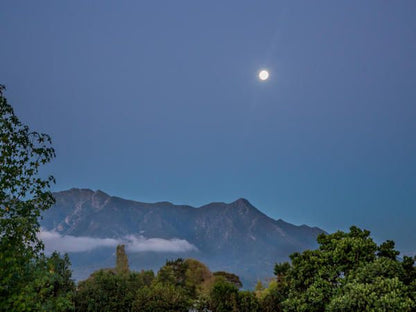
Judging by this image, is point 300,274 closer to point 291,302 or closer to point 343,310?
point 291,302

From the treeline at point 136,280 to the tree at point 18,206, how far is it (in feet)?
0.09

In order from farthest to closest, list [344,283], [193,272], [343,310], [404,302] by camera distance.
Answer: [193,272] < [344,283] < [343,310] < [404,302]

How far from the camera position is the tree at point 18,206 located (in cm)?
953

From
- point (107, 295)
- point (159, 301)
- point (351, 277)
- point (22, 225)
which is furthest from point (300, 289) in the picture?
point (22, 225)

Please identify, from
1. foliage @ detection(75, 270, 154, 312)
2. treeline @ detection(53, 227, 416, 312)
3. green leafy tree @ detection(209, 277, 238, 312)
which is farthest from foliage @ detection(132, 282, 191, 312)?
green leafy tree @ detection(209, 277, 238, 312)

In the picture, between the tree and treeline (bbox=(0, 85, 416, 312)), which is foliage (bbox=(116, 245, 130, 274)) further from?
the tree

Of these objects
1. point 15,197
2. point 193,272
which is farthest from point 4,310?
point 193,272

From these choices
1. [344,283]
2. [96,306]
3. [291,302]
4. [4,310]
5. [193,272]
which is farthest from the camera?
[193,272]

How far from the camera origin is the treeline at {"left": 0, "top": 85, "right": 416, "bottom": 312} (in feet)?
33.3

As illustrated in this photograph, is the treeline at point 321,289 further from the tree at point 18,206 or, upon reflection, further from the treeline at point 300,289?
the tree at point 18,206

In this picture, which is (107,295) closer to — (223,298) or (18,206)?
(223,298)

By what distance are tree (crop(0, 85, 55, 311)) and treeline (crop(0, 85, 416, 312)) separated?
29 mm

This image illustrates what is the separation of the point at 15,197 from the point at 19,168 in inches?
40.5

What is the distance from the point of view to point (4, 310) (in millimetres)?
9320
